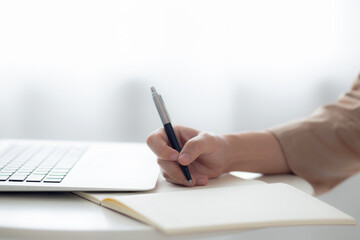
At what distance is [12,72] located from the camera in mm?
1713

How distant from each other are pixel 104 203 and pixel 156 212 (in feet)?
0.32

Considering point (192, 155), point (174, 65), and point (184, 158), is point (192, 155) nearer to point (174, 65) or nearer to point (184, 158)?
point (184, 158)

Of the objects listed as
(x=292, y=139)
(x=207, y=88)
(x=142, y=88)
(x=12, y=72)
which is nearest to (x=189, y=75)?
(x=207, y=88)

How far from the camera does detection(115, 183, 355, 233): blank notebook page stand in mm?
460

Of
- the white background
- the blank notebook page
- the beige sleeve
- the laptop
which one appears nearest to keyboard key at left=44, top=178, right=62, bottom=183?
the laptop

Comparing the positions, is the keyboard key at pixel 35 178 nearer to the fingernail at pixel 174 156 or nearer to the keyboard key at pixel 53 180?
the keyboard key at pixel 53 180

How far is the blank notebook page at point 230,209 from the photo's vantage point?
Result: 1.51 ft

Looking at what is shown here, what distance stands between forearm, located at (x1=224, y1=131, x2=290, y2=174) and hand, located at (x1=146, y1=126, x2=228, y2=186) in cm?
3

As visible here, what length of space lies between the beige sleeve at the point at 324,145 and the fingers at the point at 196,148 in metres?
0.19

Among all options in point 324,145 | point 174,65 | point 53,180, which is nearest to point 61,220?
point 53,180

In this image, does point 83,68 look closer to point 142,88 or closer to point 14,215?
point 142,88

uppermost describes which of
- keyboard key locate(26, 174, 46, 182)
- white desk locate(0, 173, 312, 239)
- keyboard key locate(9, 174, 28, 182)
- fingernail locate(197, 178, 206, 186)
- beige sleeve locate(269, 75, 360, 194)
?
keyboard key locate(9, 174, 28, 182)

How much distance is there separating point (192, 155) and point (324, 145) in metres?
0.33

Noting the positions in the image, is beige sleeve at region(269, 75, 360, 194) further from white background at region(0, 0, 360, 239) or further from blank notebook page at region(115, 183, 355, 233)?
white background at region(0, 0, 360, 239)
